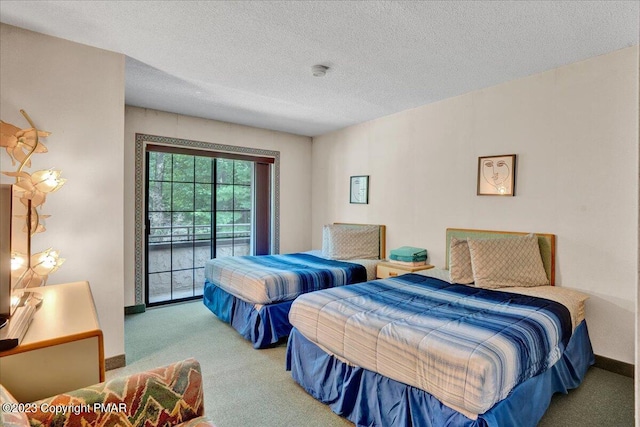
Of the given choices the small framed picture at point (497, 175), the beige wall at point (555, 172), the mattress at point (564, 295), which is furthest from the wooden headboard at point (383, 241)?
the mattress at point (564, 295)

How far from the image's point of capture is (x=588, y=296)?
8.33 feet

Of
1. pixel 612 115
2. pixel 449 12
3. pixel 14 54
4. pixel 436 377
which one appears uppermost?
pixel 449 12

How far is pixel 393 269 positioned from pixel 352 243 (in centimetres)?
78

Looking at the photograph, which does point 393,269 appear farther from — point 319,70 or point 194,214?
point 194,214

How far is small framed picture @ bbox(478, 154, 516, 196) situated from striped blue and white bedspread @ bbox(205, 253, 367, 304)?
61.0 inches

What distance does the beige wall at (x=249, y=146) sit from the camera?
389cm

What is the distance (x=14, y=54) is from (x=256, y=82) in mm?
1749

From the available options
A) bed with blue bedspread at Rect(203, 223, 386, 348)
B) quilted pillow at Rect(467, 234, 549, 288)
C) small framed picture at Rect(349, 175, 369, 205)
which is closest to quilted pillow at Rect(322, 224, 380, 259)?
bed with blue bedspread at Rect(203, 223, 386, 348)

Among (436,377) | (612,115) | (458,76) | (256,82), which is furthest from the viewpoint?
(256,82)

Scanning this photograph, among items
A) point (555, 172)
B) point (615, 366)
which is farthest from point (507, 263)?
point (615, 366)

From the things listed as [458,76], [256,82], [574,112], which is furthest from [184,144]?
[574,112]

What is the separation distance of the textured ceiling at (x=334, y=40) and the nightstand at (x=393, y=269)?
185 centimetres

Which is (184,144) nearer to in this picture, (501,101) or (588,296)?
(501,101)

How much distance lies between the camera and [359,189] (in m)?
4.57
